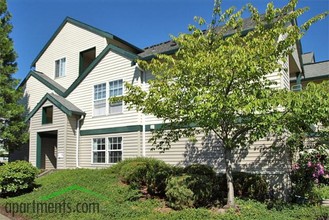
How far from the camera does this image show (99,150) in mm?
16672

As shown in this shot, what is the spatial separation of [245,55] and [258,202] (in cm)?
517

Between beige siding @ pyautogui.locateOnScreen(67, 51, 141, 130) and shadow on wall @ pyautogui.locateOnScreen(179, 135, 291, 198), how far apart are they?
4.16 m

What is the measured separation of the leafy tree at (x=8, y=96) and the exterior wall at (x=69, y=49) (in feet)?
9.13

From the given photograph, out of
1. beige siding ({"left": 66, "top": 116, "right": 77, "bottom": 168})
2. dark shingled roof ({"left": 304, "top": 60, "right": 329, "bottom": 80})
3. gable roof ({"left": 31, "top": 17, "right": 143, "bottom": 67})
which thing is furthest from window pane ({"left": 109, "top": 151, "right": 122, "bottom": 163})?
dark shingled roof ({"left": 304, "top": 60, "right": 329, "bottom": 80})

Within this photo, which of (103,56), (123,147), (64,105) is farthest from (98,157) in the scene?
(103,56)

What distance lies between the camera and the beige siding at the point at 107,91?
15.6 m

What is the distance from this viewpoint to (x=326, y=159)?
399 inches

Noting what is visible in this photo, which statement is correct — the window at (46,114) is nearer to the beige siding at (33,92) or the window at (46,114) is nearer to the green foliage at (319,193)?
the beige siding at (33,92)

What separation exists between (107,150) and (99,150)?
72 cm

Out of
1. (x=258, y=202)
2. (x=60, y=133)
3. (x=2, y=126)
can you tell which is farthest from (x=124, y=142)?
(x=2, y=126)

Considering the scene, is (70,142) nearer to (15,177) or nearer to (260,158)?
(15,177)

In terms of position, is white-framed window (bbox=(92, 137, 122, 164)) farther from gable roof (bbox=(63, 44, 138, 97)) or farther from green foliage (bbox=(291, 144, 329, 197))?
green foliage (bbox=(291, 144, 329, 197))

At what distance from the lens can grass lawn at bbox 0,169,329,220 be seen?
8.27 m

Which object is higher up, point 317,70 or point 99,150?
point 317,70
